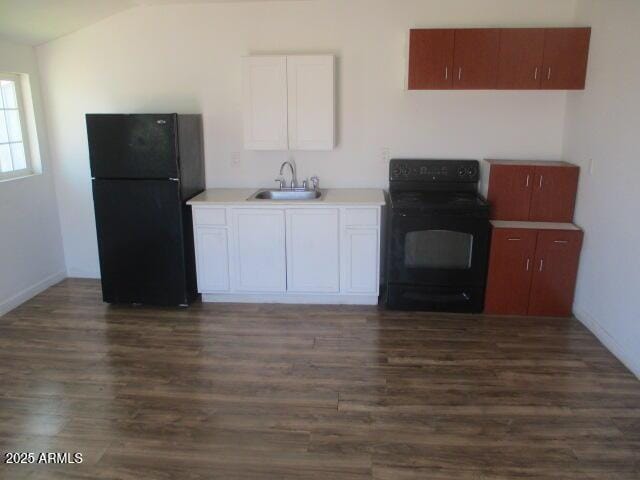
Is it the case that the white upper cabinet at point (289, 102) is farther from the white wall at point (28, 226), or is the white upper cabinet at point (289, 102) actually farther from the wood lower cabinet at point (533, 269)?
the white wall at point (28, 226)

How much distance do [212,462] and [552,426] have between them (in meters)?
1.70

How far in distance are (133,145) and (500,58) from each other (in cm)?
286

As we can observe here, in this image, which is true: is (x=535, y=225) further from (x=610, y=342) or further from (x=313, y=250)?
(x=313, y=250)

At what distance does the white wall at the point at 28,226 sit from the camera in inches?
156

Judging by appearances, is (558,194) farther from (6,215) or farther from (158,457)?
(6,215)

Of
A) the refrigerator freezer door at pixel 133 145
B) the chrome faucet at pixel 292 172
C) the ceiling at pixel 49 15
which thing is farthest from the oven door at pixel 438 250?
the ceiling at pixel 49 15

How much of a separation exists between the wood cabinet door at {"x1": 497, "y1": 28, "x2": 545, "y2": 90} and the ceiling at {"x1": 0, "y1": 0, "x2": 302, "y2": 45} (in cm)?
236

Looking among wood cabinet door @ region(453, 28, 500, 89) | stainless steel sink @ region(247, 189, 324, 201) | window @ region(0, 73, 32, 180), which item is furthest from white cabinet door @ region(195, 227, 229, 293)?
wood cabinet door @ region(453, 28, 500, 89)

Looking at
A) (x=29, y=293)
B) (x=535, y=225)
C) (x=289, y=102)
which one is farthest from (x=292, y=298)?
(x=29, y=293)

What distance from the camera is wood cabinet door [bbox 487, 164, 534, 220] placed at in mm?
3791

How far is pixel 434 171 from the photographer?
13.5 feet

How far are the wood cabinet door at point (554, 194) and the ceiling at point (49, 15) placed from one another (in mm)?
Answer: 3019

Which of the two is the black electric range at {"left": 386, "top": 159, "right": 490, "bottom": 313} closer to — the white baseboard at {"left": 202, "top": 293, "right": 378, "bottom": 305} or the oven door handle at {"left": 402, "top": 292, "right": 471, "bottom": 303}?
the oven door handle at {"left": 402, "top": 292, "right": 471, "bottom": 303}

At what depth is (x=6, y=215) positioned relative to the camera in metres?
3.98
